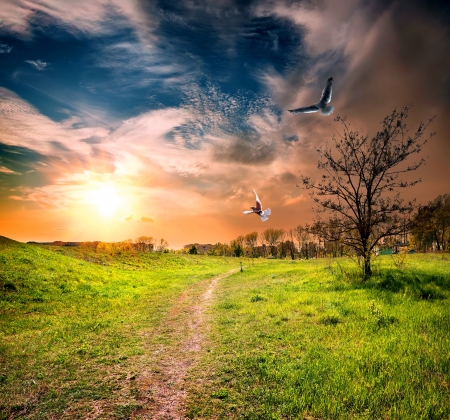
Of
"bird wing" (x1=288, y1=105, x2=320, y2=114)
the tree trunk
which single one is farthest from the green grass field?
Answer: "bird wing" (x1=288, y1=105, x2=320, y2=114)

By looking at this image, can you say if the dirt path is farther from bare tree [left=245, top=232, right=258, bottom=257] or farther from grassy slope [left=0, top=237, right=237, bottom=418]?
bare tree [left=245, top=232, right=258, bottom=257]

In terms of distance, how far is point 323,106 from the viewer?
37.4 feet

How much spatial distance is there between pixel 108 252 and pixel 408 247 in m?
40.1

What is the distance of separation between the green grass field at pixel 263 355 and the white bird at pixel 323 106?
8636 mm

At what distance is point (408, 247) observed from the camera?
47.8 feet

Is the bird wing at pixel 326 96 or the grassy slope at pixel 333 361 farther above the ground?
the bird wing at pixel 326 96

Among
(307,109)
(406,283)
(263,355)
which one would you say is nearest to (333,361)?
(263,355)

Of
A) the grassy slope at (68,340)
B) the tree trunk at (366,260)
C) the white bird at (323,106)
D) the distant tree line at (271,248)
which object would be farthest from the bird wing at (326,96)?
the distant tree line at (271,248)

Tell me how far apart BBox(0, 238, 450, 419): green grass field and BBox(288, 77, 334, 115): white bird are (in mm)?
8636

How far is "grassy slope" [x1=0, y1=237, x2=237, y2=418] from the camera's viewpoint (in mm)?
5312

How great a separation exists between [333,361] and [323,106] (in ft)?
33.5

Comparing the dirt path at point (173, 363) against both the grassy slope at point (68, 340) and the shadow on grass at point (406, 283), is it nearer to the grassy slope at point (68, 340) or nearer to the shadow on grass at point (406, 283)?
the grassy slope at point (68, 340)

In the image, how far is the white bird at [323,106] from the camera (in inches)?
421

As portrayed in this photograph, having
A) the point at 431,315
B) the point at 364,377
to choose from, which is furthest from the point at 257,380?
the point at 431,315
